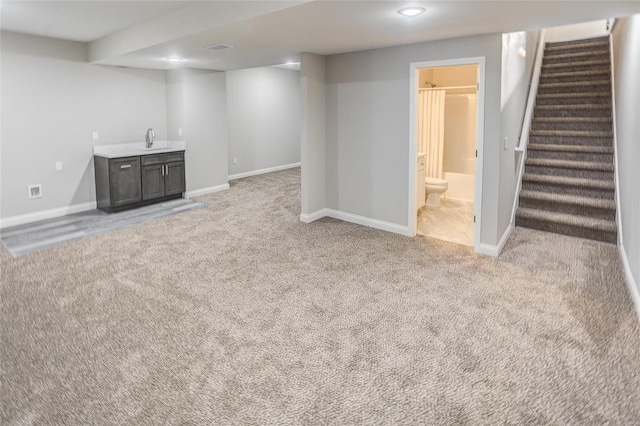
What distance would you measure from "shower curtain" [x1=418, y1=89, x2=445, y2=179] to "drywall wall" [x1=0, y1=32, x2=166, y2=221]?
4417 mm

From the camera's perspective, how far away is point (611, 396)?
2.14 meters

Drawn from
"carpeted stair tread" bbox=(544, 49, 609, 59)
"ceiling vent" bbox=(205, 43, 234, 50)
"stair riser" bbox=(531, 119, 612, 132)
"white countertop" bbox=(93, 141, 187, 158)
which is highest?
"carpeted stair tread" bbox=(544, 49, 609, 59)

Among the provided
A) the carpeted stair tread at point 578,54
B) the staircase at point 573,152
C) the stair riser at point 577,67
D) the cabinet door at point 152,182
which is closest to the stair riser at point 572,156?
the staircase at point 573,152

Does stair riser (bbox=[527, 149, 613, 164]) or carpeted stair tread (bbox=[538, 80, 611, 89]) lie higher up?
carpeted stair tread (bbox=[538, 80, 611, 89])

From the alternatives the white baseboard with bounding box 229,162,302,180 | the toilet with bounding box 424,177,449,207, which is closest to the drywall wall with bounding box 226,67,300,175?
the white baseboard with bounding box 229,162,302,180

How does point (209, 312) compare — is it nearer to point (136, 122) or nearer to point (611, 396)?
point (611, 396)

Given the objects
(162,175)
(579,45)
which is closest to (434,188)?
(579,45)

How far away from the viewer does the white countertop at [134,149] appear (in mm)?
5969

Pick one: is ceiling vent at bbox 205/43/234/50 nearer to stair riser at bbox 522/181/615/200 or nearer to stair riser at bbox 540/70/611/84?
stair riser at bbox 522/181/615/200

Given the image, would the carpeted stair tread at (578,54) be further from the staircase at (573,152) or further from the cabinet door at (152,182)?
the cabinet door at (152,182)

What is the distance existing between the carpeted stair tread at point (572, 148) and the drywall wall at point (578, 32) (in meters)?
3.19

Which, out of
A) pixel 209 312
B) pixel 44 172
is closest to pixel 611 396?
pixel 209 312

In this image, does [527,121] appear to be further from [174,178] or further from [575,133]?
[174,178]

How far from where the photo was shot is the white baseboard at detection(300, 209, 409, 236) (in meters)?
5.02
